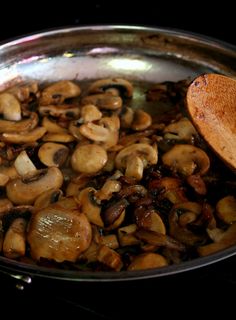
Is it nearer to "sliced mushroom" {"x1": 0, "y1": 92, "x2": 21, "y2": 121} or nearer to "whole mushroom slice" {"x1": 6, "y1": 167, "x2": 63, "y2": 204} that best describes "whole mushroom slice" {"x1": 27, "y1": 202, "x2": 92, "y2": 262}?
"whole mushroom slice" {"x1": 6, "y1": 167, "x2": 63, "y2": 204}

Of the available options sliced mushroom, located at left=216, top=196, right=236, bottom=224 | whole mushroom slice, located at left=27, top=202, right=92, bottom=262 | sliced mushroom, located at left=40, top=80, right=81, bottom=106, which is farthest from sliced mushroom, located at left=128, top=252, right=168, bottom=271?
sliced mushroom, located at left=40, top=80, right=81, bottom=106

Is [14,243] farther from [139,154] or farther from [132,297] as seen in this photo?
[139,154]

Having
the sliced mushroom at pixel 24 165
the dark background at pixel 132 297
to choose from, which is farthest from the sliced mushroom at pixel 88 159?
the dark background at pixel 132 297

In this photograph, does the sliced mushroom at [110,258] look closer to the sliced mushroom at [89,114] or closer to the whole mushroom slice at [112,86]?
the sliced mushroom at [89,114]

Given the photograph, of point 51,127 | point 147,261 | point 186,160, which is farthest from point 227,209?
point 51,127

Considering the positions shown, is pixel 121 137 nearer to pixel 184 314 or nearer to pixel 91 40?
pixel 91 40

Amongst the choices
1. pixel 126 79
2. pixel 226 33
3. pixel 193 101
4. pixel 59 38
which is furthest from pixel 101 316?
pixel 226 33
